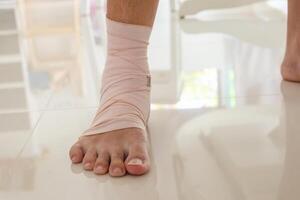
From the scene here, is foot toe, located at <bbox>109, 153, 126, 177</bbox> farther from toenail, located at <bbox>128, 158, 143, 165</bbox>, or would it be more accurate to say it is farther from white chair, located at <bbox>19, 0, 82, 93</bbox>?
white chair, located at <bbox>19, 0, 82, 93</bbox>

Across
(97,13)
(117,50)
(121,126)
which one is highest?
(117,50)

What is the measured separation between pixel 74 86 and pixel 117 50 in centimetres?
39

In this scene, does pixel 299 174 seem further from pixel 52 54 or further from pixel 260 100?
pixel 52 54

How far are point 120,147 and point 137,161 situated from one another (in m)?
0.06

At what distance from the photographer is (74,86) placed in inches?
52.7

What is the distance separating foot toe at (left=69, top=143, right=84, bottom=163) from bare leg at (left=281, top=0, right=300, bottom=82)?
24.2 inches

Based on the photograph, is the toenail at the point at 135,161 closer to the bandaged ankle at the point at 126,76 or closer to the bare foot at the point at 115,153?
the bare foot at the point at 115,153

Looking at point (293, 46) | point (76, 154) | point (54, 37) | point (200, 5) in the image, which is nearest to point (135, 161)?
point (76, 154)

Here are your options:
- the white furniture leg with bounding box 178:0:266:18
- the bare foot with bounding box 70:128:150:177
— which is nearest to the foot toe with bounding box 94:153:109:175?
the bare foot with bounding box 70:128:150:177

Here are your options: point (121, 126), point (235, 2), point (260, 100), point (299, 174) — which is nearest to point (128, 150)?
point (121, 126)

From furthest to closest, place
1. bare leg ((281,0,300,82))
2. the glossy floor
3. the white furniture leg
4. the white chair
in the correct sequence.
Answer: the white furniture leg → the white chair → bare leg ((281,0,300,82)) → the glossy floor

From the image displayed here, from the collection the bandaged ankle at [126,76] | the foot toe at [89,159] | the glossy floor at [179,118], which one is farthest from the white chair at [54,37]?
the foot toe at [89,159]

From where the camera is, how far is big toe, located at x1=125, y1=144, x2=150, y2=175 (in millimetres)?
823

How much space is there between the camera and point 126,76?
977 millimetres
